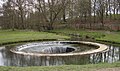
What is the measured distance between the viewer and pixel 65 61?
1694 cm

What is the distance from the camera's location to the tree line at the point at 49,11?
53375 mm

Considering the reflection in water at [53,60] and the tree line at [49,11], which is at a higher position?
the tree line at [49,11]

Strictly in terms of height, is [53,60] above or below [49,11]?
below

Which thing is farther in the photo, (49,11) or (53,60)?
(49,11)

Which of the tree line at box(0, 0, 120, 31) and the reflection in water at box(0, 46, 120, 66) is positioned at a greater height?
the tree line at box(0, 0, 120, 31)

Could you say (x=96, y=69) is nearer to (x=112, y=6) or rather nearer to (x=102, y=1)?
(x=102, y=1)

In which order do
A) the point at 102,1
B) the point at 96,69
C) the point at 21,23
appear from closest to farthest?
the point at 96,69, the point at 102,1, the point at 21,23

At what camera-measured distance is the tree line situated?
53.4 meters

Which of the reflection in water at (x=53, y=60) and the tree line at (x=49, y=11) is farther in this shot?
the tree line at (x=49, y=11)

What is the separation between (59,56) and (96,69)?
8.45 meters

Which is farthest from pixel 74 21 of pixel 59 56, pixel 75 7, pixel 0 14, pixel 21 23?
pixel 59 56

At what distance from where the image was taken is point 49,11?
178ft

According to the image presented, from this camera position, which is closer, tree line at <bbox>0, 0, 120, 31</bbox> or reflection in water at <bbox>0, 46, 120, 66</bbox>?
reflection in water at <bbox>0, 46, 120, 66</bbox>

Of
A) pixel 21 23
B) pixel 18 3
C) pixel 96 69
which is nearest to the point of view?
pixel 96 69
